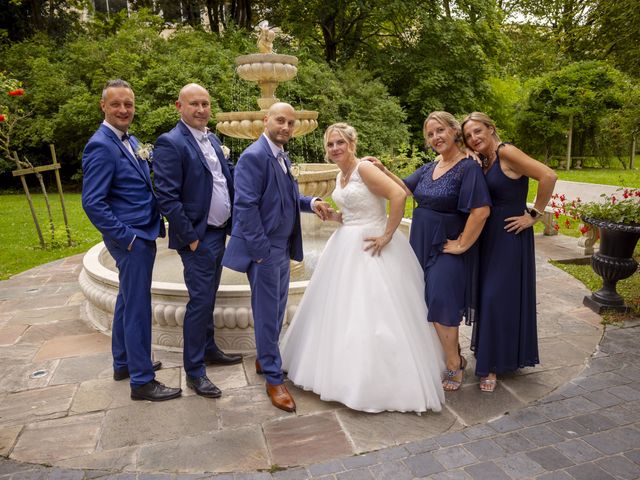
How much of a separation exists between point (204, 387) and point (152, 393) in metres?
0.36

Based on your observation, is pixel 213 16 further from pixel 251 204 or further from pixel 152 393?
pixel 152 393

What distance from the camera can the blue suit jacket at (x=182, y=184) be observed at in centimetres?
325

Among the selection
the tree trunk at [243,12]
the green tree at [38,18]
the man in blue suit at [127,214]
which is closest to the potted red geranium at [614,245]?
the man in blue suit at [127,214]

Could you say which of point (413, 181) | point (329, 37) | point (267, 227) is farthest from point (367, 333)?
point (329, 37)

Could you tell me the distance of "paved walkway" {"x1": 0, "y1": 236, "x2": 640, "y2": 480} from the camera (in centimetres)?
272

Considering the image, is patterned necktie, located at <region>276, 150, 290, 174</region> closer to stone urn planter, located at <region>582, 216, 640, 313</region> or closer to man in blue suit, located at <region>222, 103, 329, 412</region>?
man in blue suit, located at <region>222, 103, 329, 412</region>

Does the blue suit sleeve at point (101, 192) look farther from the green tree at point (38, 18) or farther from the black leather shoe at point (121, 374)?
the green tree at point (38, 18)

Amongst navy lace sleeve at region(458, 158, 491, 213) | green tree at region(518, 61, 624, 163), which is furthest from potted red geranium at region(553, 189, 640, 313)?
green tree at region(518, 61, 624, 163)

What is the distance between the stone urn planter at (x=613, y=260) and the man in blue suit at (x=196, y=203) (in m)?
3.68

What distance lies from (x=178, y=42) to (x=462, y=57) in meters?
10.4

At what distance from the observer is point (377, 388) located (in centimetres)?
319

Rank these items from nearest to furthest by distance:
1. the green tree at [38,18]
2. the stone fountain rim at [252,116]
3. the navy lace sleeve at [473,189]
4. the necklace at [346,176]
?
1. the navy lace sleeve at [473,189]
2. the necklace at [346,176]
3. the stone fountain rim at [252,116]
4. the green tree at [38,18]

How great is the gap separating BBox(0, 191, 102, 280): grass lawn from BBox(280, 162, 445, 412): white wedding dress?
5741 mm

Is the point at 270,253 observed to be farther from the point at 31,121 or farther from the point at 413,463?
the point at 31,121
